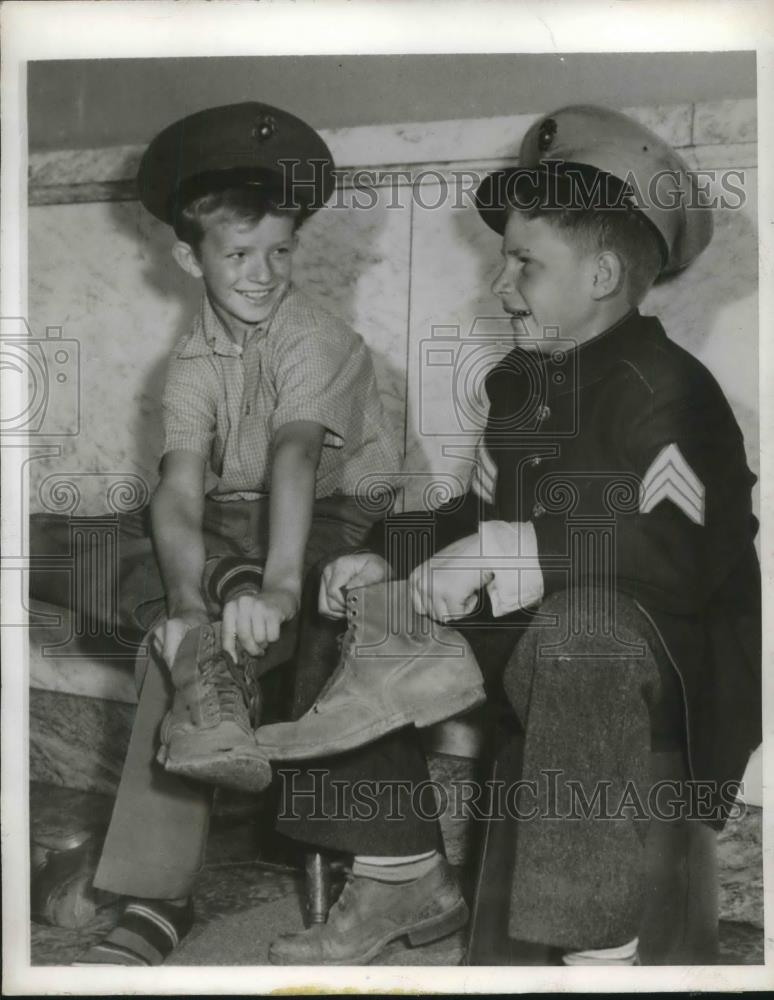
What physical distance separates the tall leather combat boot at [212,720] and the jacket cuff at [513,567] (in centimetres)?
53

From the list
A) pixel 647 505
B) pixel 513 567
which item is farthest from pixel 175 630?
pixel 647 505

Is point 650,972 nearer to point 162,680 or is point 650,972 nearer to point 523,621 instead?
point 523,621

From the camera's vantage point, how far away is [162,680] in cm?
254

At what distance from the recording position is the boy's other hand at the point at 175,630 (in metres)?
2.53

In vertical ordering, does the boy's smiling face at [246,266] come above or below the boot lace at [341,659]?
above

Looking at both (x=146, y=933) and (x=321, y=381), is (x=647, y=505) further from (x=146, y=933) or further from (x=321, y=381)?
(x=146, y=933)

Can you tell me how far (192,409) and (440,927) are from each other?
118 centimetres

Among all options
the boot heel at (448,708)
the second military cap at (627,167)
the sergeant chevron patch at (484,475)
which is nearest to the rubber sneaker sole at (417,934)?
the boot heel at (448,708)

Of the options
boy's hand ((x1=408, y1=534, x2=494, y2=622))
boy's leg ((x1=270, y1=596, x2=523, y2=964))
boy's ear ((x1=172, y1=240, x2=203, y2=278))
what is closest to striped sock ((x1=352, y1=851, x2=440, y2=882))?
boy's leg ((x1=270, y1=596, x2=523, y2=964))

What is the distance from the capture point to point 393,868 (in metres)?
2.50

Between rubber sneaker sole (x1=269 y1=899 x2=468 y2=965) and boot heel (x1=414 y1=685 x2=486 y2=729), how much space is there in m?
0.38

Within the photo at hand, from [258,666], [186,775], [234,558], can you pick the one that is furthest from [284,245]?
[186,775]

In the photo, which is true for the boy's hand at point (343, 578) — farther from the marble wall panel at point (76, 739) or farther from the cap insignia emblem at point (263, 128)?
the cap insignia emblem at point (263, 128)

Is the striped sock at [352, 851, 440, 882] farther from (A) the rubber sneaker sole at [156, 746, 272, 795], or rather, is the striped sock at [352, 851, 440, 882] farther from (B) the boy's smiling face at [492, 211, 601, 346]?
(B) the boy's smiling face at [492, 211, 601, 346]
